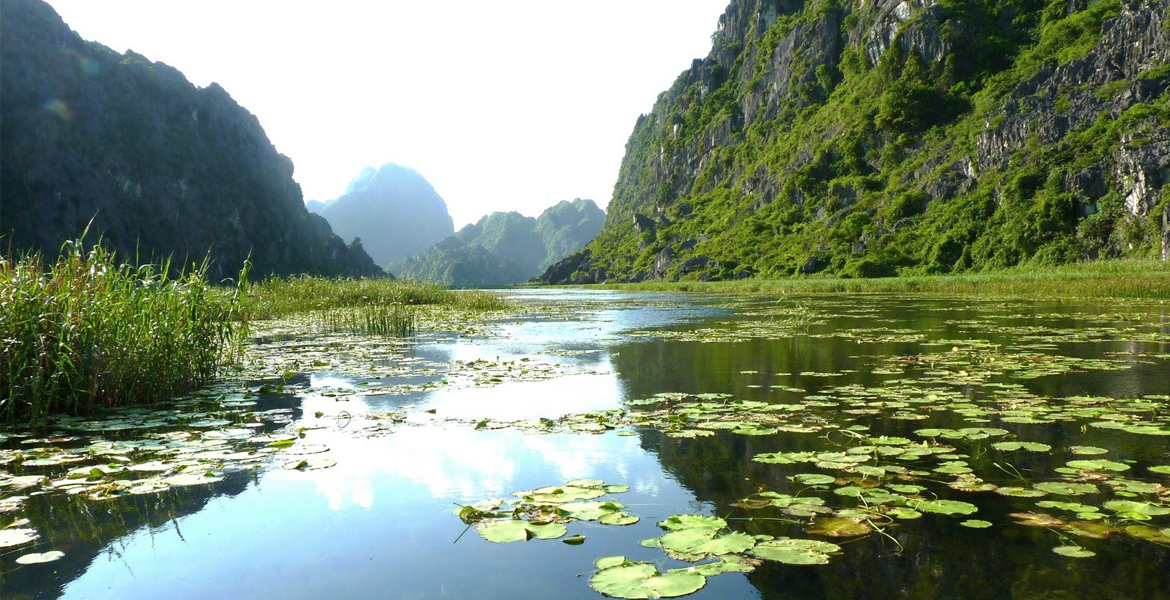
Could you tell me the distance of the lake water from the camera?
13.3 ft

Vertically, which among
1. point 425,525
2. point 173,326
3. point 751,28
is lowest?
point 425,525

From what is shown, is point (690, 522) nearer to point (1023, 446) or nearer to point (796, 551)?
point (796, 551)

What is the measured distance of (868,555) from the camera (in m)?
4.19

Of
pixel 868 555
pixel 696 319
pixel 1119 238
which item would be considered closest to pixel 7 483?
pixel 868 555

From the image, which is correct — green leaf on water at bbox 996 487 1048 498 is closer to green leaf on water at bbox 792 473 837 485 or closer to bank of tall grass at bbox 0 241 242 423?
green leaf on water at bbox 792 473 837 485

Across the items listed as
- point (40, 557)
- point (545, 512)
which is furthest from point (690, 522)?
point (40, 557)

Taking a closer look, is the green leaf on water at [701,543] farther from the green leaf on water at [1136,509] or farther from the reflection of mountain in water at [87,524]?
the reflection of mountain in water at [87,524]

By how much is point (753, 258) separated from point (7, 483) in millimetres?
96761

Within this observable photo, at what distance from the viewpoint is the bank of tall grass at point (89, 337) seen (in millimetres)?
8234

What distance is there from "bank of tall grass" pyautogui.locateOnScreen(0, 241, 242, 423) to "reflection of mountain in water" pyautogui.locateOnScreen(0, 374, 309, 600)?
11.7 ft

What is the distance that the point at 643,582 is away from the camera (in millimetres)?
3799

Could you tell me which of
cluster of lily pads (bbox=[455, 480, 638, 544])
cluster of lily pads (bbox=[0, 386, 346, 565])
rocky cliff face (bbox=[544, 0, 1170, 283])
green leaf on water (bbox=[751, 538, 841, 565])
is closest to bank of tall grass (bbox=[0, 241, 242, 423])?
cluster of lily pads (bbox=[0, 386, 346, 565])

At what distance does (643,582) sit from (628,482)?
204 cm

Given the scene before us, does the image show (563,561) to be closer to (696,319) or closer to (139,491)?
(139,491)
